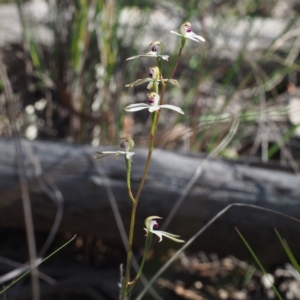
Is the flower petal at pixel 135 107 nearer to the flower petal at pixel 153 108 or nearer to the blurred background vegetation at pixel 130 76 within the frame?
the flower petal at pixel 153 108

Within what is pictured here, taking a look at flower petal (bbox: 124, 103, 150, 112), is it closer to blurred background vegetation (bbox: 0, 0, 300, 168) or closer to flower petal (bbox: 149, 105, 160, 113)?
flower petal (bbox: 149, 105, 160, 113)

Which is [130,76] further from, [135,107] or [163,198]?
[135,107]

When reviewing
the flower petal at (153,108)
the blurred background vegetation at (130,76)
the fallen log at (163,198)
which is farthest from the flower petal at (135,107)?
the blurred background vegetation at (130,76)

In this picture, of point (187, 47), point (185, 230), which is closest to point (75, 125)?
point (187, 47)

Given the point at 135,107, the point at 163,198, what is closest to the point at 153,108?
the point at 135,107

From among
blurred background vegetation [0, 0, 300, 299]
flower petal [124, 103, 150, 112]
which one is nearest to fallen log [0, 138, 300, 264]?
blurred background vegetation [0, 0, 300, 299]
